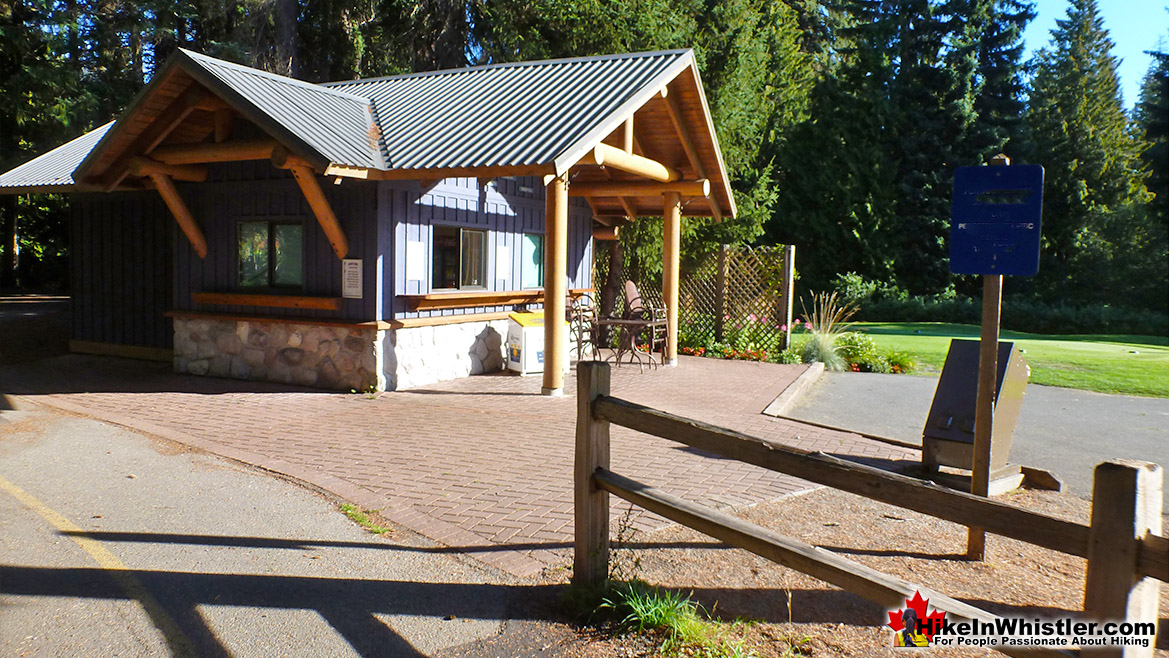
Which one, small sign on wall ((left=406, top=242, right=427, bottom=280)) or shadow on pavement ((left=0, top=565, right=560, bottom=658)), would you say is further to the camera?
small sign on wall ((left=406, top=242, right=427, bottom=280))

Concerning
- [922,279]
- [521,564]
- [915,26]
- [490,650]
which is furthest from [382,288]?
[915,26]

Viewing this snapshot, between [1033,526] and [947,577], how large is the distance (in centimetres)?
211

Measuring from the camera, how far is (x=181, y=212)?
38.1 feet

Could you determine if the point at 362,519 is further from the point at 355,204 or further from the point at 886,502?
the point at 355,204

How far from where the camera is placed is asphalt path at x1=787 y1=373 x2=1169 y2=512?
8008mm

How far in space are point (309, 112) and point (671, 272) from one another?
6.21 metres

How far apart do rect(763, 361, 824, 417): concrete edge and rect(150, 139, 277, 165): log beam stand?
6441mm

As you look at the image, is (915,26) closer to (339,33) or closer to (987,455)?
(339,33)

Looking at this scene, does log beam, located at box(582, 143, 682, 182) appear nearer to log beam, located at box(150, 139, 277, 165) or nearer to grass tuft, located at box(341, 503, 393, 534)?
log beam, located at box(150, 139, 277, 165)

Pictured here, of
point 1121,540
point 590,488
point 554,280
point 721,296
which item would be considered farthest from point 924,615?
point 721,296

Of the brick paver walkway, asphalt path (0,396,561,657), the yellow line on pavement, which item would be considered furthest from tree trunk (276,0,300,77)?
the yellow line on pavement

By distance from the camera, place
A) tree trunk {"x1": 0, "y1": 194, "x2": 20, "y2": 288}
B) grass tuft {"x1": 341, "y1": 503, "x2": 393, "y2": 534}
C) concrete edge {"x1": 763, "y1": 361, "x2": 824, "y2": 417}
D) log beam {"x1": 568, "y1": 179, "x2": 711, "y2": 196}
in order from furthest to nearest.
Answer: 1. tree trunk {"x1": 0, "y1": 194, "x2": 20, "y2": 288}
2. log beam {"x1": 568, "y1": 179, "x2": 711, "y2": 196}
3. concrete edge {"x1": 763, "y1": 361, "x2": 824, "y2": 417}
4. grass tuft {"x1": 341, "y1": 503, "x2": 393, "y2": 534}

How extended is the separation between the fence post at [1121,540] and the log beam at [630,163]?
8.24 m

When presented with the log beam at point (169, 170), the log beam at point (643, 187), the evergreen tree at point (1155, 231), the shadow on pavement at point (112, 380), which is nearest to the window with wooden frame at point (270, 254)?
the log beam at point (169, 170)
